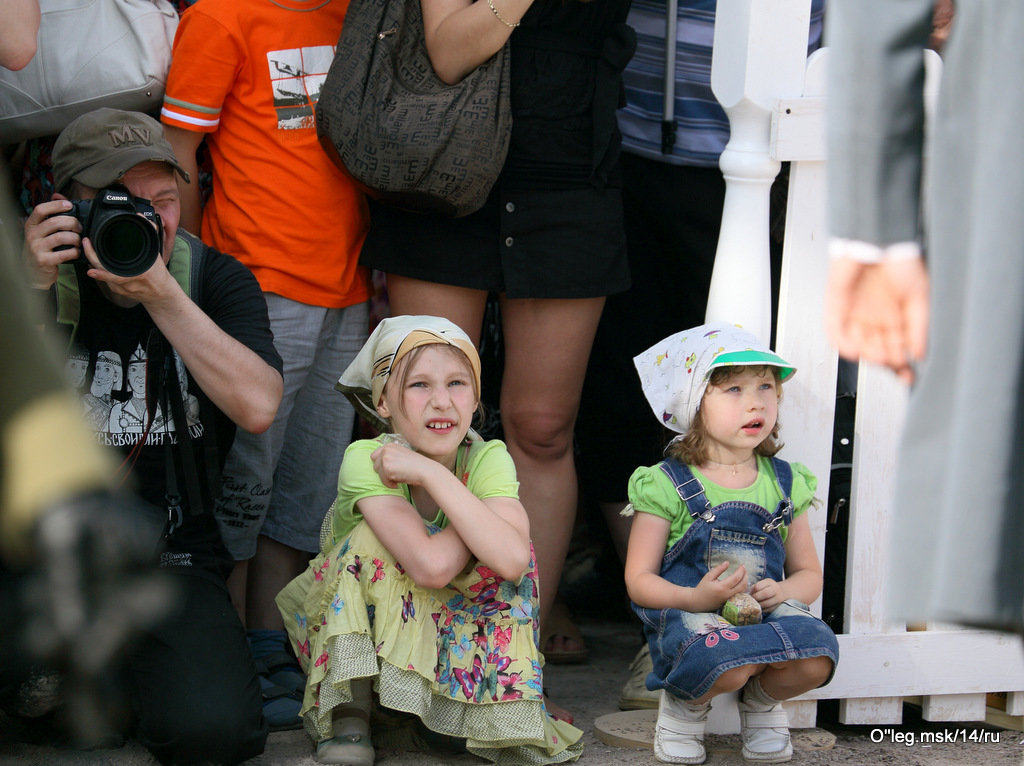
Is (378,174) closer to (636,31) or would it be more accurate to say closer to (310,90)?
(310,90)

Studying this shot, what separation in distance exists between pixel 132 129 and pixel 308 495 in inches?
37.8

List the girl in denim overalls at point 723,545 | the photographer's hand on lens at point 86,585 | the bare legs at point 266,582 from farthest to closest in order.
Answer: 1. the bare legs at point 266,582
2. the girl in denim overalls at point 723,545
3. the photographer's hand on lens at point 86,585

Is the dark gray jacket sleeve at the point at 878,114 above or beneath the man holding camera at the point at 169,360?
above

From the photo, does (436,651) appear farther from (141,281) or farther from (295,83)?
(295,83)

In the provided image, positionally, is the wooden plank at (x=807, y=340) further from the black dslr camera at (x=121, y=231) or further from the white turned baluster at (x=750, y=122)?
the black dslr camera at (x=121, y=231)

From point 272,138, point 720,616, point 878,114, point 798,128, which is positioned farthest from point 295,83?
point 878,114

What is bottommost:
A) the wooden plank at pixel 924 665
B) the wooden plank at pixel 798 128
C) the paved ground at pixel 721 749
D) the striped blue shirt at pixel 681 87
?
the paved ground at pixel 721 749

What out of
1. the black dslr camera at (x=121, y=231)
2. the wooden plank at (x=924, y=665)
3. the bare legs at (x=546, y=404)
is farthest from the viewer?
the bare legs at (x=546, y=404)

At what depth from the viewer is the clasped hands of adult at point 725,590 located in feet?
8.27

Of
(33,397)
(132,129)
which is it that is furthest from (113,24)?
(33,397)

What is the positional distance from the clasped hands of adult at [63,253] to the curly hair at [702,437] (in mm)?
1077

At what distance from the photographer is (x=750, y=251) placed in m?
2.78

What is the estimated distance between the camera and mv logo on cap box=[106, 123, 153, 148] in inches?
102

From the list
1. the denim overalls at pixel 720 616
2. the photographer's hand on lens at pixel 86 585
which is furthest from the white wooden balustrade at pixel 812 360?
the photographer's hand on lens at pixel 86 585
